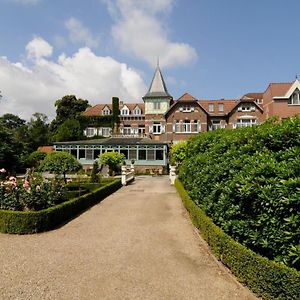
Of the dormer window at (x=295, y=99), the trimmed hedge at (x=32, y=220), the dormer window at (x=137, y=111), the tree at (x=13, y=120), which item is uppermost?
the tree at (x=13, y=120)

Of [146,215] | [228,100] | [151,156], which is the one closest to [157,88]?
[228,100]

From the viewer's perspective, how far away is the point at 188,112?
146ft

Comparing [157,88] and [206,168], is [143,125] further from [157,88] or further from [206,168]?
[206,168]

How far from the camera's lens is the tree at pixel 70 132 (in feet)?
160

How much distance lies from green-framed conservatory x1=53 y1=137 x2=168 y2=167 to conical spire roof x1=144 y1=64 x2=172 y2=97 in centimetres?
1184

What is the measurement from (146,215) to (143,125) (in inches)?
1633

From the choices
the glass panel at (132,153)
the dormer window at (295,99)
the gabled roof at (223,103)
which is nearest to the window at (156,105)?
the gabled roof at (223,103)

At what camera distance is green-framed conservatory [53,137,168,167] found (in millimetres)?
39250

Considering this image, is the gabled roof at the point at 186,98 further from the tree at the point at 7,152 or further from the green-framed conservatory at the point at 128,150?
the tree at the point at 7,152

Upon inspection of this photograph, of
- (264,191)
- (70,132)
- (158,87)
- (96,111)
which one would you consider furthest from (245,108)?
(264,191)

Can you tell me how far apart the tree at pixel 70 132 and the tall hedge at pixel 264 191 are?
145 feet

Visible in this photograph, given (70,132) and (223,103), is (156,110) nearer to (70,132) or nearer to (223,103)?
(223,103)

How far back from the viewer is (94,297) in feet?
15.3

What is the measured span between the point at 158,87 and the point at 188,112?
889 centimetres
